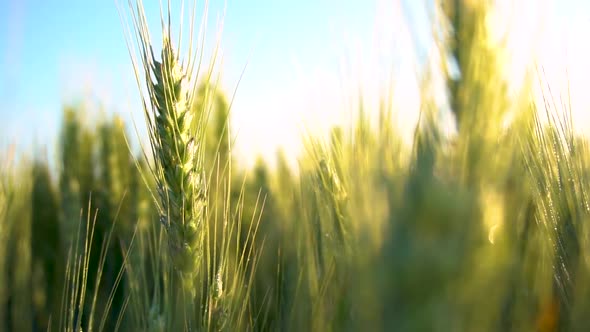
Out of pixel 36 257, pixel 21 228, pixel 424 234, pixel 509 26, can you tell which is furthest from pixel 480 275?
pixel 36 257

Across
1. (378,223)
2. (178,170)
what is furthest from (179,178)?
(378,223)

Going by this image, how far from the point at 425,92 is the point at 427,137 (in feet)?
0.24

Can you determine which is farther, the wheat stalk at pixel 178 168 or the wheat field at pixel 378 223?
the wheat stalk at pixel 178 168

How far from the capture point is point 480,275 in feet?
2.45

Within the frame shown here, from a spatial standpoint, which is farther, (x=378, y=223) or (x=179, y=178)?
(x=179, y=178)

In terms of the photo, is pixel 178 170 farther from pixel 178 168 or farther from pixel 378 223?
pixel 378 223

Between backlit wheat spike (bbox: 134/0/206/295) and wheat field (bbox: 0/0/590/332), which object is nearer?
wheat field (bbox: 0/0/590/332)

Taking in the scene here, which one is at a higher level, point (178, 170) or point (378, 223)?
point (178, 170)

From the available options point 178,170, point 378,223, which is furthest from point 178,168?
point 378,223

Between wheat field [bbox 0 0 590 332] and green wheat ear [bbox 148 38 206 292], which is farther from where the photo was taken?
green wheat ear [bbox 148 38 206 292]

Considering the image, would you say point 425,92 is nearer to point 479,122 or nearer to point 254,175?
point 479,122

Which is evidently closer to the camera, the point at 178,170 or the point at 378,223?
the point at 378,223

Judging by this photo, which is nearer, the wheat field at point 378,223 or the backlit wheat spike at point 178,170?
the wheat field at point 378,223

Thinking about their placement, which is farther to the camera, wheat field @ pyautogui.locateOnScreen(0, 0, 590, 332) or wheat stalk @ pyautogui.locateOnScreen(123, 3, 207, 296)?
wheat stalk @ pyautogui.locateOnScreen(123, 3, 207, 296)
